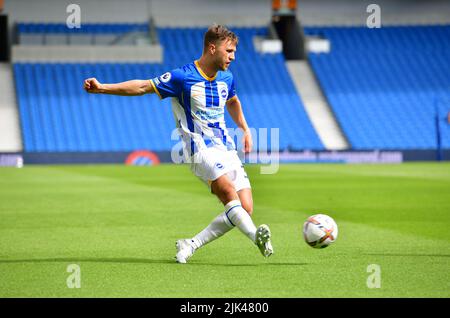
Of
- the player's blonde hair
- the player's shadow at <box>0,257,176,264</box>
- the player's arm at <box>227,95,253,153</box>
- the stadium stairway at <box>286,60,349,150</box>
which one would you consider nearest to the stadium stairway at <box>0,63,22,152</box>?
the stadium stairway at <box>286,60,349,150</box>

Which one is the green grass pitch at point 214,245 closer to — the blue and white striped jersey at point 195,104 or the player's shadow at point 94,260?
the player's shadow at point 94,260

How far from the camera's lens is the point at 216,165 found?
845cm

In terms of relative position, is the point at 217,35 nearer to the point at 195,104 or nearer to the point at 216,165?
the point at 195,104

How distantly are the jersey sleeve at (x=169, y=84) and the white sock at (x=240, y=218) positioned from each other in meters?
1.28

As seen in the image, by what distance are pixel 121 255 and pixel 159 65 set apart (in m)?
36.8

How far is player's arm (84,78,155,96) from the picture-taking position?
807cm

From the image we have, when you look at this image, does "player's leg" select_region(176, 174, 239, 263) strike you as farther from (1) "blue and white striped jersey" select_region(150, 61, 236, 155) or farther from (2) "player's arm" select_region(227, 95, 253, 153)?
(2) "player's arm" select_region(227, 95, 253, 153)

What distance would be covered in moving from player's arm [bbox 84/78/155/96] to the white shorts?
0.85 m

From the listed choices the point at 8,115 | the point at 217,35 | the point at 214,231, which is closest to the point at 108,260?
the point at 214,231

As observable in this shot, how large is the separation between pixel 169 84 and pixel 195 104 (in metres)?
0.33

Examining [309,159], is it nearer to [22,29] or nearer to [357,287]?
[22,29]

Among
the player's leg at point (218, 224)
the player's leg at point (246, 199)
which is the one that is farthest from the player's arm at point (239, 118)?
the player's leg at point (218, 224)

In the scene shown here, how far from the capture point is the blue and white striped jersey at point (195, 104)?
8.58 metres

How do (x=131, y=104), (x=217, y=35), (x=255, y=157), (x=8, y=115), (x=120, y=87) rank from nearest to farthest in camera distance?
(x=120, y=87)
(x=217, y=35)
(x=255, y=157)
(x=8, y=115)
(x=131, y=104)
